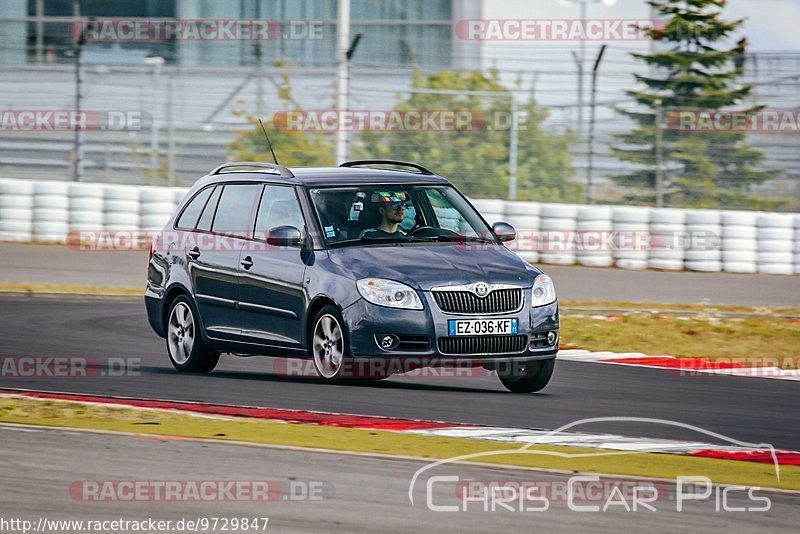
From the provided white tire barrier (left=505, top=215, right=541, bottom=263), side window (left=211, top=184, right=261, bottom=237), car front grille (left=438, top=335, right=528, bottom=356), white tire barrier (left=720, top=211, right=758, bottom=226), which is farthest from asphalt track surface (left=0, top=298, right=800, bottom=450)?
white tire barrier (left=720, top=211, right=758, bottom=226)

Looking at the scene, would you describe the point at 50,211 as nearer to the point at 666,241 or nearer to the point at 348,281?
the point at 666,241

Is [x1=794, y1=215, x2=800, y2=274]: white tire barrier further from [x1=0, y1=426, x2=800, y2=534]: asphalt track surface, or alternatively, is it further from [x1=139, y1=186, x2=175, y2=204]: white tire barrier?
[x1=0, y1=426, x2=800, y2=534]: asphalt track surface

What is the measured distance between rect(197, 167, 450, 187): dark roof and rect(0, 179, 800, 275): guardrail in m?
10.4

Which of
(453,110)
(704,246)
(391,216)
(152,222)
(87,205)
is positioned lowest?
(704,246)

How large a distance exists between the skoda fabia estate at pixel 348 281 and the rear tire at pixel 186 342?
0.01 metres

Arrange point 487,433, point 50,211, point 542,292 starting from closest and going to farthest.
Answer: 1. point 487,433
2. point 542,292
3. point 50,211

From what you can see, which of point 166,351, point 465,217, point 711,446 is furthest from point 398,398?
point 166,351

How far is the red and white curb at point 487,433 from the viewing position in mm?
7991

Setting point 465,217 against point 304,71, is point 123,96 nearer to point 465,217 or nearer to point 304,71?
point 304,71

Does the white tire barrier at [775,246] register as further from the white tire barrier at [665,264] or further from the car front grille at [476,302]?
the car front grille at [476,302]

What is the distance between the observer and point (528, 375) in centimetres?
1032

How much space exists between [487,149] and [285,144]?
129 inches

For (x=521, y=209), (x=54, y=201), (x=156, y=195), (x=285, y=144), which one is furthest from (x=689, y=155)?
(x=54, y=201)

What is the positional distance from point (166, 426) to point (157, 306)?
11.1 feet
